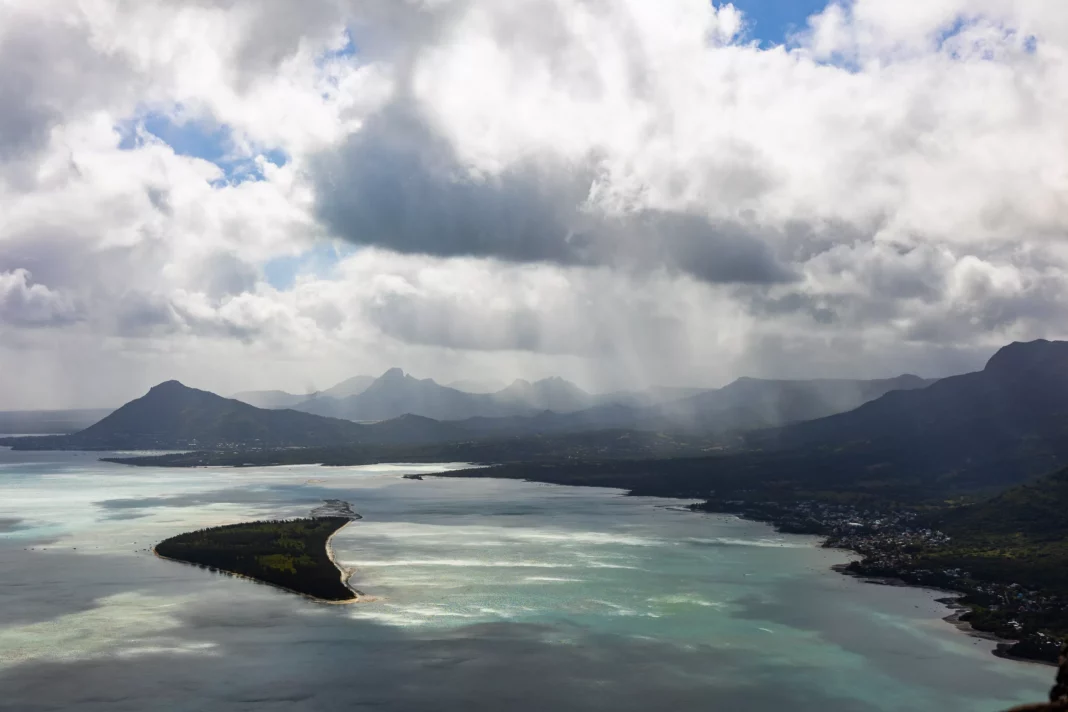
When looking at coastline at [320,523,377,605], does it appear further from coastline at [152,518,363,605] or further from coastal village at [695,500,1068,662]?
coastal village at [695,500,1068,662]

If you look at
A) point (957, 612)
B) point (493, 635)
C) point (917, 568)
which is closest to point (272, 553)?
point (493, 635)

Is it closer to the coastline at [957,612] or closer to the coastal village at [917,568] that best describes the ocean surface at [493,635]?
the coastline at [957,612]

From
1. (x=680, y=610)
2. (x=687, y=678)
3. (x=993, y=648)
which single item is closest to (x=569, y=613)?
(x=680, y=610)

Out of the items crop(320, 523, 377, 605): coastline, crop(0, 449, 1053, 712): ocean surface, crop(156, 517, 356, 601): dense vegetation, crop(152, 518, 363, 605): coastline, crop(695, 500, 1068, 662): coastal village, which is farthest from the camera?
crop(156, 517, 356, 601): dense vegetation

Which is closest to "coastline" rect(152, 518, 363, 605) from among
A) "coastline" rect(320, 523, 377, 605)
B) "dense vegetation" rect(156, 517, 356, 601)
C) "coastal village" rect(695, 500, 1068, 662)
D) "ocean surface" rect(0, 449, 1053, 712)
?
"coastline" rect(320, 523, 377, 605)

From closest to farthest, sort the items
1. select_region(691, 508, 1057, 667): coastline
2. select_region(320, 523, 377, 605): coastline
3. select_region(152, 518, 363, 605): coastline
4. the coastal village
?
select_region(691, 508, 1057, 667): coastline, the coastal village, select_region(152, 518, 363, 605): coastline, select_region(320, 523, 377, 605): coastline

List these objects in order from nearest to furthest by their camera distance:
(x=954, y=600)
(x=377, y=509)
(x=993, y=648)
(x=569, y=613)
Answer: (x=993, y=648), (x=569, y=613), (x=954, y=600), (x=377, y=509)

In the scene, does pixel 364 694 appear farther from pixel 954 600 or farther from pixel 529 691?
pixel 954 600
